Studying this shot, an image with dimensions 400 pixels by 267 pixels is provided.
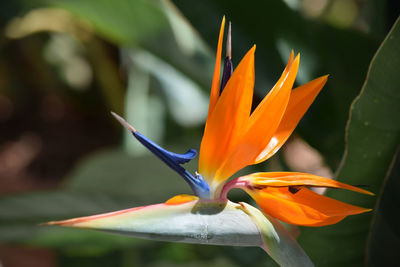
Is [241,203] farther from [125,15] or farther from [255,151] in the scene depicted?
[125,15]

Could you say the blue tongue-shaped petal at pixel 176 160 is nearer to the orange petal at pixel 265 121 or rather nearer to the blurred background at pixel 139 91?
the orange petal at pixel 265 121

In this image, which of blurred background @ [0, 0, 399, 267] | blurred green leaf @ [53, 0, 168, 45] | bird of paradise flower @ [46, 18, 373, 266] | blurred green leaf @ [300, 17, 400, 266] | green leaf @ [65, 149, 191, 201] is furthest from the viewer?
green leaf @ [65, 149, 191, 201]

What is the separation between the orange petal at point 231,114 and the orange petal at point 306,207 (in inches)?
1.6

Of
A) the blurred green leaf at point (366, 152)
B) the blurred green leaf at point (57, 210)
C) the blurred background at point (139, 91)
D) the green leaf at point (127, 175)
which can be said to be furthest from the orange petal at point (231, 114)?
the green leaf at point (127, 175)

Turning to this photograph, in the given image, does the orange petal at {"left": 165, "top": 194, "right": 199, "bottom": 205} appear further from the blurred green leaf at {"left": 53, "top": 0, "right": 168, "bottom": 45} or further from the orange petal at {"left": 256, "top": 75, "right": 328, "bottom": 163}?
the blurred green leaf at {"left": 53, "top": 0, "right": 168, "bottom": 45}

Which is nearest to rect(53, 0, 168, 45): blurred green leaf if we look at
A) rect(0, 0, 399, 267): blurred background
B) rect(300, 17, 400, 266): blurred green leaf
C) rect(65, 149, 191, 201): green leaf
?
rect(0, 0, 399, 267): blurred background

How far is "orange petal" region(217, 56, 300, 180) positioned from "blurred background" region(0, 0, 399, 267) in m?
0.32

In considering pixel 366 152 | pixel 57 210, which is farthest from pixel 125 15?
pixel 366 152

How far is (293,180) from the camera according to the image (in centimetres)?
32

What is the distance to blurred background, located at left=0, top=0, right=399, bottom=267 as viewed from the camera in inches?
25.8

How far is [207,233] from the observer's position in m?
0.30

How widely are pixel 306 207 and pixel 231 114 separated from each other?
8cm

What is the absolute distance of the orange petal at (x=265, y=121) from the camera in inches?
12.8

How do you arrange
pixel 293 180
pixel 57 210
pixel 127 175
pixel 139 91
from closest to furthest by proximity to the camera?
pixel 293 180 → pixel 57 210 → pixel 127 175 → pixel 139 91
